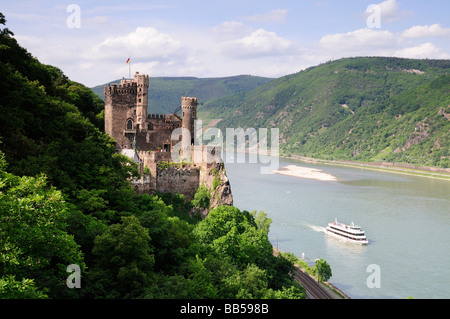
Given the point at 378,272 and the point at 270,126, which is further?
the point at 270,126

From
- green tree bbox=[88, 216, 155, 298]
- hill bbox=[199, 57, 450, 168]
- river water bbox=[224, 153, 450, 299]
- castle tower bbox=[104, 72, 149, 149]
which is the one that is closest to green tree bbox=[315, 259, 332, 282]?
river water bbox=[224, 153, 450, 299]

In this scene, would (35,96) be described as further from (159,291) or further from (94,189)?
(159,291)

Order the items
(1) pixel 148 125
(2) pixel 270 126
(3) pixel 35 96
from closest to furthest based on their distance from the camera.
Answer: (3) pixel 35 96 < (1) pixel 148 125 < (2) pixel 270 126

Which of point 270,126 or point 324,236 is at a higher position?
point 270,126

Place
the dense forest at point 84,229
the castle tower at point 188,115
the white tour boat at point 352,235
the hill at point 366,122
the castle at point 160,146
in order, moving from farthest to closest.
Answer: the hill at point 366,122 → the white tour boat at point 352,235 → the castle tower at point 188,115 → the castle at point 160,146 → the dense forest at point 84,229

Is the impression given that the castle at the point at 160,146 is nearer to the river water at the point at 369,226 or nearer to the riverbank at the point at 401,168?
the river water at the point at 369,226

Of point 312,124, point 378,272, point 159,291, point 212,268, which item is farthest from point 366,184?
point 312,124

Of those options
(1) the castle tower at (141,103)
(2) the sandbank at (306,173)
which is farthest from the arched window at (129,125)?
(2) the sandbank at (306,173)

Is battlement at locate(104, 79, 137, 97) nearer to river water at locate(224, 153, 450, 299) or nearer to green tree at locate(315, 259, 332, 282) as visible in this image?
green tree at locate(315, 259, 332, 282)
